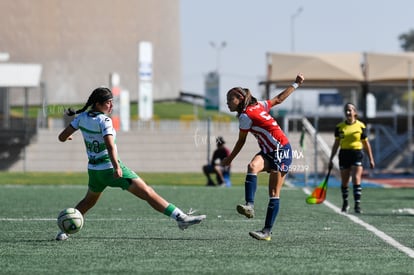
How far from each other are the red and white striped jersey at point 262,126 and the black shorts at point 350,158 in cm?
697

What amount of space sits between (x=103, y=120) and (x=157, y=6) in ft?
282

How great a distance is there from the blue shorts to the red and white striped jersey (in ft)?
0.19

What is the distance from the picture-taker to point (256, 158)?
13.5 metres

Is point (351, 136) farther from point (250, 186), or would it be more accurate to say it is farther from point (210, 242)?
point (210, 242)

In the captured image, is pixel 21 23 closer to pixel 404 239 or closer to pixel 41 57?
pixel 41 57

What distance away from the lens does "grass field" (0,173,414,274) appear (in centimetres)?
1023

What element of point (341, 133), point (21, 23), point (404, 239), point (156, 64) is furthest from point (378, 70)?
point (156, 64)

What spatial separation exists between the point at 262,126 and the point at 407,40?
14594 cm

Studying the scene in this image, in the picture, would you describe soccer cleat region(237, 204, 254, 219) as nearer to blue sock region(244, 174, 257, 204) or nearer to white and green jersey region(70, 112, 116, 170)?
blue sock region(244, 174, 257, 204)

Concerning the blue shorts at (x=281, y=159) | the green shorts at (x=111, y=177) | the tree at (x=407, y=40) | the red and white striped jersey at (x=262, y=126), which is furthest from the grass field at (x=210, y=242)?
the tree at (x=407, y=40)

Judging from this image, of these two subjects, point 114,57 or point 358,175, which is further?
point 114,57

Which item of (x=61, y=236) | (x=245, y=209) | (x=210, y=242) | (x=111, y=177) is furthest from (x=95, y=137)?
(x=245, y=209)

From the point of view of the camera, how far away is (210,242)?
1284 centimetres

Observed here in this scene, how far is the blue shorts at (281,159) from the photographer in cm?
1343
